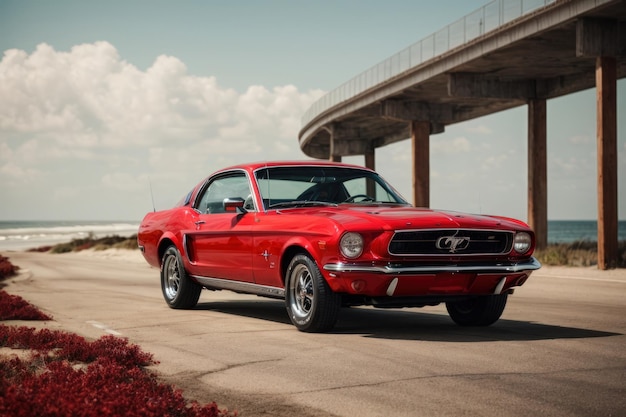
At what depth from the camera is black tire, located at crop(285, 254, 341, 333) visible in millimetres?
7754

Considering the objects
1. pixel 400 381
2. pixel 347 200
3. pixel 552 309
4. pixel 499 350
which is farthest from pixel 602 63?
pixel 400 381

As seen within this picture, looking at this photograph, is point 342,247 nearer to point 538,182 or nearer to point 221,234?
point 221,234

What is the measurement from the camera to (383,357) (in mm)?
6621

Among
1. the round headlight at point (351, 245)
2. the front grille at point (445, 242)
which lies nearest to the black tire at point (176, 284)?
the round headlight at point (351, 245)

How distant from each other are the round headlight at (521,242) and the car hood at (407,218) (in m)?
0.08

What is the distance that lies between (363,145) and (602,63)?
35.5 metres

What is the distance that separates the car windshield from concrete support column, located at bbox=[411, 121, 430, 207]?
2944 cm

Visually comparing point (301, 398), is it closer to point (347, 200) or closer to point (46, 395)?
point (46, 395)

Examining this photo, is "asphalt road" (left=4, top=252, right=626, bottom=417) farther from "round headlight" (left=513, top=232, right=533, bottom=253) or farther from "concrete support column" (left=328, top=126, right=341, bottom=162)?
"concrete support column" (left=328, top=126, right=341, bottom=162)

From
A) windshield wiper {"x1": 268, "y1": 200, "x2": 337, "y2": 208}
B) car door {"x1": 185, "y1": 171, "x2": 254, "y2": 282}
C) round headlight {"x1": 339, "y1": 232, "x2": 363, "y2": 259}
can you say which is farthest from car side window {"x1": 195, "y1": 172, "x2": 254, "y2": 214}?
round headlight {"x1": 339, "y1": 232, "x2": 363, "y2": 259}

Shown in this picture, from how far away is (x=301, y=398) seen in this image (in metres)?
5.14

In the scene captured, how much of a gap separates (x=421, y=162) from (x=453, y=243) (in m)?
32.4

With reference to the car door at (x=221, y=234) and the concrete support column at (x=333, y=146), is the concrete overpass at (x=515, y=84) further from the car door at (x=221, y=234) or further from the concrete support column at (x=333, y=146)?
the car door at (x=221, y=234)

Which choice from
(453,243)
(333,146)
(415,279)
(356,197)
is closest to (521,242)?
(453,243)
